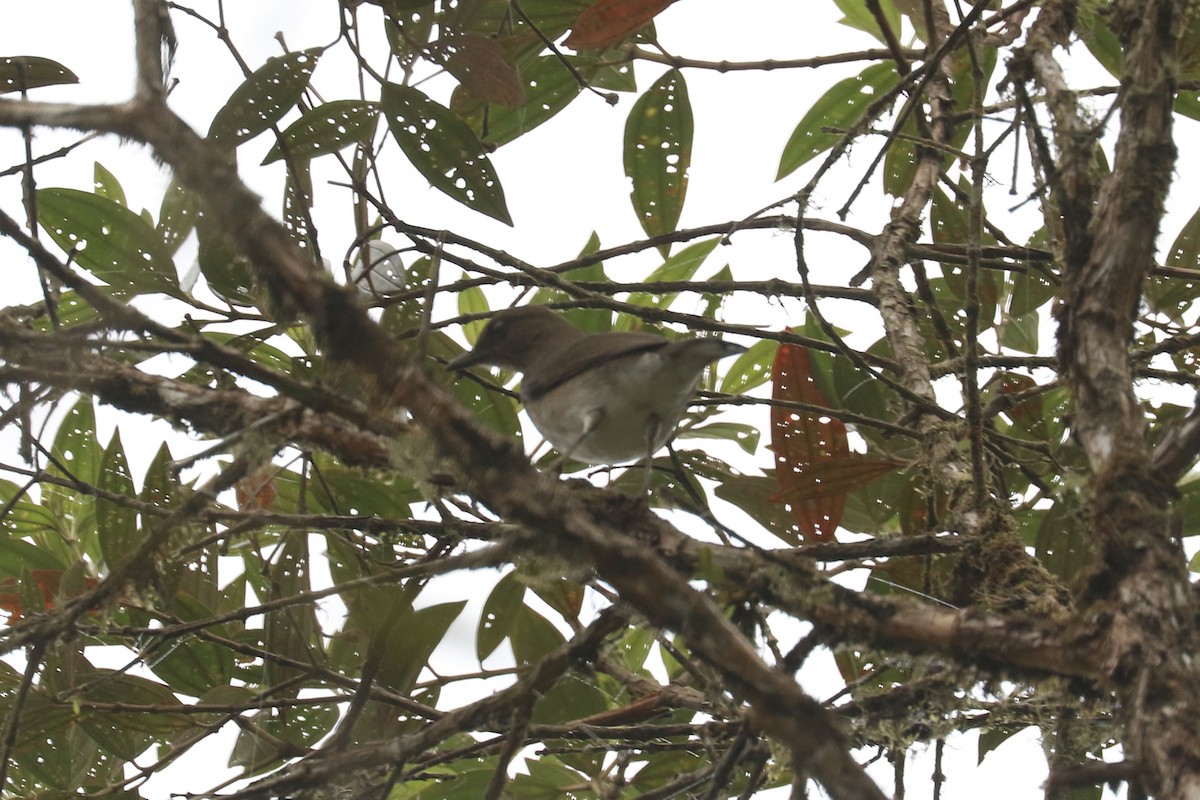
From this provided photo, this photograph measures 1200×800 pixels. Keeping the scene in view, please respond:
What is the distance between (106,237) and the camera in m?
3.43

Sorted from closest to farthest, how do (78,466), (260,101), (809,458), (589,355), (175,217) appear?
1. (260,101)
2. (809,458)
3. (175,217)
4. (78,466)
5. (589,355)

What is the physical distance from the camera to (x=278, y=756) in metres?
3.27

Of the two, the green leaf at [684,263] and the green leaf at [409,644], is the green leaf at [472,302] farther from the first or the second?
the green leaf at [409,644]

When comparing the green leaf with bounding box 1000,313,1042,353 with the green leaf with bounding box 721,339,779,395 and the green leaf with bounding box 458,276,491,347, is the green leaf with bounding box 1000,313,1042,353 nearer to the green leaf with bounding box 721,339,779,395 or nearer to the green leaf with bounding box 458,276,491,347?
the green leaf with bounding box 721,339,779,395

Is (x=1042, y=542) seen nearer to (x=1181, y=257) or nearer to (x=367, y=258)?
(x=1181, y=257)

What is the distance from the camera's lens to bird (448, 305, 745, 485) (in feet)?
12.3

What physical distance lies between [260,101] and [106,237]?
0.80m

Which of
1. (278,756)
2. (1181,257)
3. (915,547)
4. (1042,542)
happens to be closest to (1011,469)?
(1042,542)

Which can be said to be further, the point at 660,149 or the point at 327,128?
the point at 660,149

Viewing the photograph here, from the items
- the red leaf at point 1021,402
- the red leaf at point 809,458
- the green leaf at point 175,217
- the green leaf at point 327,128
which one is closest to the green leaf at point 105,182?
the green leaf at point 175,217

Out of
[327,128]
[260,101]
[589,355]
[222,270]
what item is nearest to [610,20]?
[327,128]

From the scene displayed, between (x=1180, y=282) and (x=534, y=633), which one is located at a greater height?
(x=1180, y=282)

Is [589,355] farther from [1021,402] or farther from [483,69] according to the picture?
[1021,402]

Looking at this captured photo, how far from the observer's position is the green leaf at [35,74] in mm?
3018
